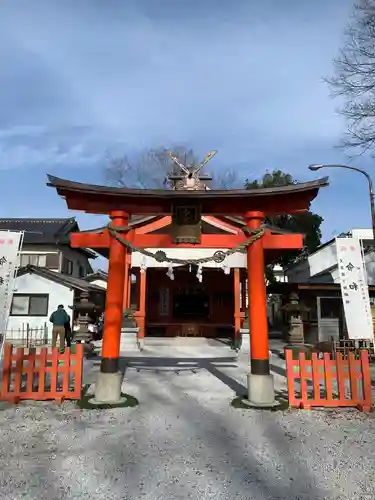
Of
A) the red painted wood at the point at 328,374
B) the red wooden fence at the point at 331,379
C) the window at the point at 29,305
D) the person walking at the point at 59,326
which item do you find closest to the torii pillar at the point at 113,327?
the red wooden fence at the point at 331,379

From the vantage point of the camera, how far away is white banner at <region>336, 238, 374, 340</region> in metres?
10.2

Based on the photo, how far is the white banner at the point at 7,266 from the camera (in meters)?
8.54

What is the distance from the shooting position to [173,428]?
6207 mm

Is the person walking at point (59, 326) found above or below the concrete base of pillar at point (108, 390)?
above

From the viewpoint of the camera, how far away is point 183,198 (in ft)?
27.7

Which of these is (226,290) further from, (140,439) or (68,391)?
(140,439)

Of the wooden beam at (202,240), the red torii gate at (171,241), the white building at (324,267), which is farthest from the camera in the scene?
the white building at (324,267)

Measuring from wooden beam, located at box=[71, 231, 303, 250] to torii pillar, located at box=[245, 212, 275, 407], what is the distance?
0.41 metres

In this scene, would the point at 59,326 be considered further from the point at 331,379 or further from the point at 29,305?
the point at 331,379

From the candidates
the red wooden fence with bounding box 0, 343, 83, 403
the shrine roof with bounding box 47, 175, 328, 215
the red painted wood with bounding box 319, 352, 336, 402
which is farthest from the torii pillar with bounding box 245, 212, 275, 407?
the red wooden fence with bounding box 0, 343, 83, 403

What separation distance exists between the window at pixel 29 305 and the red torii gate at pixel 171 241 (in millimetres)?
14520

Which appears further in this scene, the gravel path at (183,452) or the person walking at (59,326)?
the person walking at (59,326)

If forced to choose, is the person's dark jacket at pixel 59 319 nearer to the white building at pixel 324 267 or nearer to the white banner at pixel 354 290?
the white banner at pixel 354 290

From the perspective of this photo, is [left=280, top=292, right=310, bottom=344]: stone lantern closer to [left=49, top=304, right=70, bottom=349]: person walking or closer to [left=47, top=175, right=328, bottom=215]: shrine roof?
[left=47, top=175, right=328, bottom=215]: shrine roof
